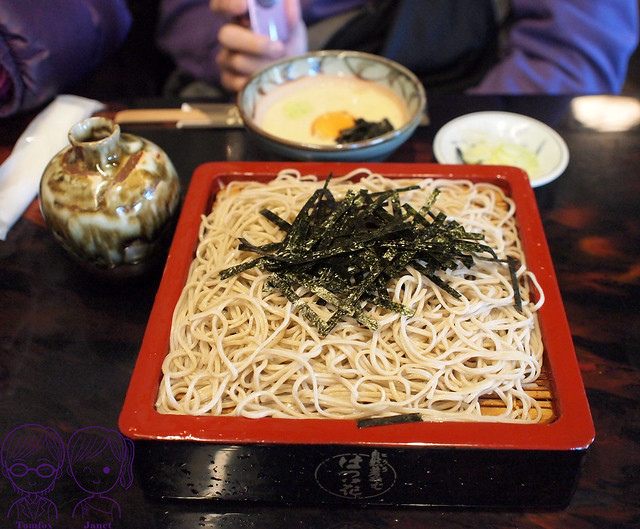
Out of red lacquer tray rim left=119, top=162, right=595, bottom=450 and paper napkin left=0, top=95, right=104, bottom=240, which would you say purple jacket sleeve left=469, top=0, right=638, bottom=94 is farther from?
paper napkin left=0, top=95, right=104, bottom=240

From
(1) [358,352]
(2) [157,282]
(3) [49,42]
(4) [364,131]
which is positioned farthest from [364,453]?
(3) [49,42]

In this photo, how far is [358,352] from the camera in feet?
→ 3.95

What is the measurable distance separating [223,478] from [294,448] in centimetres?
21

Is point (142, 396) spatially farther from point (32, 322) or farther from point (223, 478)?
point (32, 322)

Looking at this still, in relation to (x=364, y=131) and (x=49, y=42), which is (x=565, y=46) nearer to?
(x=364, y=131)

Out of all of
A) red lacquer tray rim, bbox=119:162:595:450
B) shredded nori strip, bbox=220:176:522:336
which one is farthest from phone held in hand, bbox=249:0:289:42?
red lacquer tray rim, bbox=119:162:595:450

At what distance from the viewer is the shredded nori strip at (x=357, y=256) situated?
125 cm

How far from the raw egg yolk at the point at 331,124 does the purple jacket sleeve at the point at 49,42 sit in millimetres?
1028

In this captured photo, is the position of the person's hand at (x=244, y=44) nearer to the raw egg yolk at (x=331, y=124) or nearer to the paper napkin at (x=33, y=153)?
the raw egg yolk at (x=331, y=124)

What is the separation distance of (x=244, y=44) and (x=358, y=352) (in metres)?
1.43

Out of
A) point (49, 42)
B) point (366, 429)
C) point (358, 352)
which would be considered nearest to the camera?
point (366, 429)

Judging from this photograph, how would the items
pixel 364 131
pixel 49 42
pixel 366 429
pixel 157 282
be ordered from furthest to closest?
pixel 49 42
pixel 364 131
pixel 157 282
pixel 366 429

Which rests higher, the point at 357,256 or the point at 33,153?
the point at 357,256

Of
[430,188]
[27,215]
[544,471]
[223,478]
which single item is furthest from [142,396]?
[27,215]
